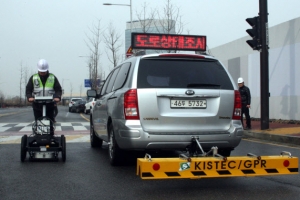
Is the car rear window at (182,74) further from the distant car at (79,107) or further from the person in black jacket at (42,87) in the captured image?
the distant car at (79,107)

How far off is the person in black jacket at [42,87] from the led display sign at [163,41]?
8.28 m

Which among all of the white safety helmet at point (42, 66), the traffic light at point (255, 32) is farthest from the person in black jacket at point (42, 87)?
the traffic light at point (255, 32)

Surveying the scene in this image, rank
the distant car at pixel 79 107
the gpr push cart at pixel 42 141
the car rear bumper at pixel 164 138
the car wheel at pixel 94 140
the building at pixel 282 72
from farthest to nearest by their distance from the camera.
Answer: the distant car at pixel 79 107, the building at pixel 282 72, the car wheel at pixel 94 140, the gpr push cart at pixel 42 141, the car rear bumper at pixel 164 138

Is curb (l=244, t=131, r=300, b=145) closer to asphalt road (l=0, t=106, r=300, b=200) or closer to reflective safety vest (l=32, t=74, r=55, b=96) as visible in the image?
asphalt road (l=0, t=106, r=300, b=200)

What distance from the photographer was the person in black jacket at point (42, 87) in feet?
26.1

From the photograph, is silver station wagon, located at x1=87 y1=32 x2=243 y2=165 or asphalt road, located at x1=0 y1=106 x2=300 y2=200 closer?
asphalt road, located at x1=0 y1=106 x2=300 y2=200

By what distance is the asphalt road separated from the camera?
545cm

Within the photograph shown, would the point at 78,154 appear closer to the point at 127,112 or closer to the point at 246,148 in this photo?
the point at 127,112

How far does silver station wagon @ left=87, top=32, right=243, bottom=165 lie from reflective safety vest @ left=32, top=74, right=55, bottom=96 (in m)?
1.82

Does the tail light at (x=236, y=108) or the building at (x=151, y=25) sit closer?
the tail light at (x=236, y=108)

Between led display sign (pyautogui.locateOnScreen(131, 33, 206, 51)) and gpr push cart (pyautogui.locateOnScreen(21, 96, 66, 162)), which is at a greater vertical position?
led display sign (pyautogui.locateOnScreen(131, 33, 206, 51))

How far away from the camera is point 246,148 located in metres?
10.2

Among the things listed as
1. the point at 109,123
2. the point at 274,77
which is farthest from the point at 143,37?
the point at 109,123

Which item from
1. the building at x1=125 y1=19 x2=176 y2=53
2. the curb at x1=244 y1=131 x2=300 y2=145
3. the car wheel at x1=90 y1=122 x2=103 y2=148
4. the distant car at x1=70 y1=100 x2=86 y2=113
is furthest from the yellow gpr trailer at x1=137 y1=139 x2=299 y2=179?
the distant car at x1=70 y1=100 x2=86 y2=113
